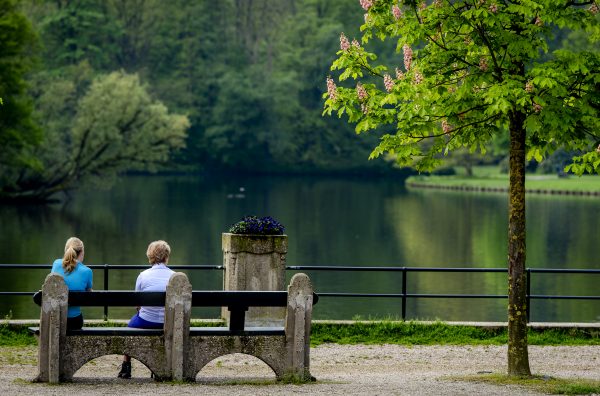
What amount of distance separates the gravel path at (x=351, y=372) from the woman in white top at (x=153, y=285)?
54 cm

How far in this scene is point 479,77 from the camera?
13336 mm

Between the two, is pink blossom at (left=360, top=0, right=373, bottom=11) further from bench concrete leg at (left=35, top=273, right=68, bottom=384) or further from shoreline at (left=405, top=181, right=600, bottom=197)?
shoreline at (left=405, top=181, right=600, bottom=197)

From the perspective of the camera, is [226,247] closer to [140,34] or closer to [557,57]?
[557,57]

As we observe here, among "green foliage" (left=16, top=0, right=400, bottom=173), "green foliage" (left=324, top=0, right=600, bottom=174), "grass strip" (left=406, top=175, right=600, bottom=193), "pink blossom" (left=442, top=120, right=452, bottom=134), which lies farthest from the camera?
"green foliage" (left=16, top=0, right=400, bottom=173)

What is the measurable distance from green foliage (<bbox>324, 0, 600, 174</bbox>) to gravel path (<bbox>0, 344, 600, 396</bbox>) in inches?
102

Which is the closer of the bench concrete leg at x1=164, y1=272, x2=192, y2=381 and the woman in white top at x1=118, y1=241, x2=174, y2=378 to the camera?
the bench concrete leg at x1=164, y1=272, x2=192, y2=381

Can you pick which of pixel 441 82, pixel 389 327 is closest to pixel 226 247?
pixel 389 327

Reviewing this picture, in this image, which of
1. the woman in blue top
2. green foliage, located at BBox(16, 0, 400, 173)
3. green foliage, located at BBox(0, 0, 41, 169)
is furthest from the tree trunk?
green foliage, located at BBox(16, 0, 400, 173)

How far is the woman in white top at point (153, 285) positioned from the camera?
40.7 ft

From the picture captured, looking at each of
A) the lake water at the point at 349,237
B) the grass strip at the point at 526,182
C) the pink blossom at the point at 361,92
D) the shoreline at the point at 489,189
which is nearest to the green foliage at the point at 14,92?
the lake water at the point at 349,237

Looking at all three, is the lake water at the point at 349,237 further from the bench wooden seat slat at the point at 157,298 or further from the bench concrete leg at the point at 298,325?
the bench wooden seat slat at the point at 157,298

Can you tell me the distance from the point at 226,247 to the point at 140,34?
92028mm

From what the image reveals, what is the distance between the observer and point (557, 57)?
526 inches

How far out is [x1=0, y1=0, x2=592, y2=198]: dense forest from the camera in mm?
81188
